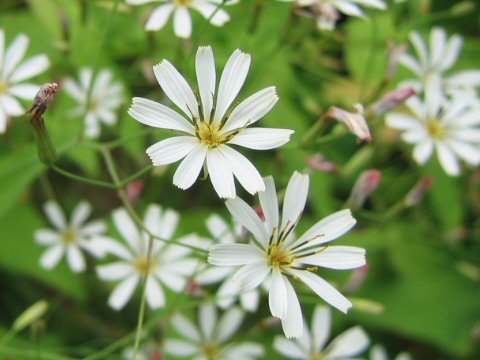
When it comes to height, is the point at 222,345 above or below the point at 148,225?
below

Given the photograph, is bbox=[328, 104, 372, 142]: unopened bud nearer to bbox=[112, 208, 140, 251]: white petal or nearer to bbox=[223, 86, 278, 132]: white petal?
bbox=[223, 86, 278, 132]: white petal

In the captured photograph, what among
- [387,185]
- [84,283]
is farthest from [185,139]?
[387,185]

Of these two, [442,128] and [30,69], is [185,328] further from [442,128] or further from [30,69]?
[442,128]

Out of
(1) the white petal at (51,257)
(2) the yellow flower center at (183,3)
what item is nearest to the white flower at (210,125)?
(2) the yellow flower center at (183,3)

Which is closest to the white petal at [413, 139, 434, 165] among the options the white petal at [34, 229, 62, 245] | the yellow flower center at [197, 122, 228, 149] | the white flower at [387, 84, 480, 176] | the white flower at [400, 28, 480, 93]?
the white flower at [387, 84, 480, 176]

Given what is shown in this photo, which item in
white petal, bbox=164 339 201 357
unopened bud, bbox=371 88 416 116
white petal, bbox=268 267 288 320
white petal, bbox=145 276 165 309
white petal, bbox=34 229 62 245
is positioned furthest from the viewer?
white petal, bbox=34 229 62 245

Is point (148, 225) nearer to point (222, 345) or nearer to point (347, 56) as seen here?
point (222, 345)
